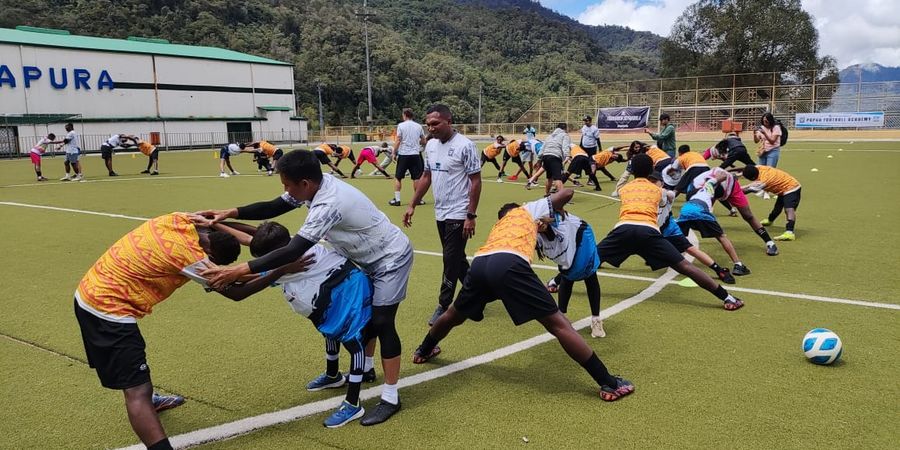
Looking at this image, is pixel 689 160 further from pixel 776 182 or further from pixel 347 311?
pixel 347 311

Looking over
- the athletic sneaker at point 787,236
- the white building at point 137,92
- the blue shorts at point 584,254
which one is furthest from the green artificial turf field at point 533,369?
the white building at point 137,92

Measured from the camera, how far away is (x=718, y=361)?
482 cm

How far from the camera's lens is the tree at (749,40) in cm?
6297

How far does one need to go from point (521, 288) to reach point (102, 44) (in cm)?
5452

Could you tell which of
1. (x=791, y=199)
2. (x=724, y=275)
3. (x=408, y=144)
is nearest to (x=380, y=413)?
(x=724, y=275)

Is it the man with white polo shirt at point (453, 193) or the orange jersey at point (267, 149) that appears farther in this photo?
the orange jersey at point (267, 149)

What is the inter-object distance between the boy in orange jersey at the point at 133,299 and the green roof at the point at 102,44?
160 feet

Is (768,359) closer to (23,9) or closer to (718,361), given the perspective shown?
(718,361)

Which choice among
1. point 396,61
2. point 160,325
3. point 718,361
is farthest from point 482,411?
point 396,61

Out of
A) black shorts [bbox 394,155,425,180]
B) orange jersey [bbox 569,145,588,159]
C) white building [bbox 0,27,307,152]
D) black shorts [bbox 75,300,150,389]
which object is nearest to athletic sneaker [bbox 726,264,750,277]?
black shorts [bbox 75,300,150,389]

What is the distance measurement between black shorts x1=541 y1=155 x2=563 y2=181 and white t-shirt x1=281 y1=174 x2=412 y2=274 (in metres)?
9.78

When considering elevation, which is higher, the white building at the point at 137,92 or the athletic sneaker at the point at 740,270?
the white building at the point at 137,92

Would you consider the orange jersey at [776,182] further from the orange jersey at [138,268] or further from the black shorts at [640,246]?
the orange jersey at [138,268]

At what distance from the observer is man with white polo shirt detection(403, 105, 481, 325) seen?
19.1ft
